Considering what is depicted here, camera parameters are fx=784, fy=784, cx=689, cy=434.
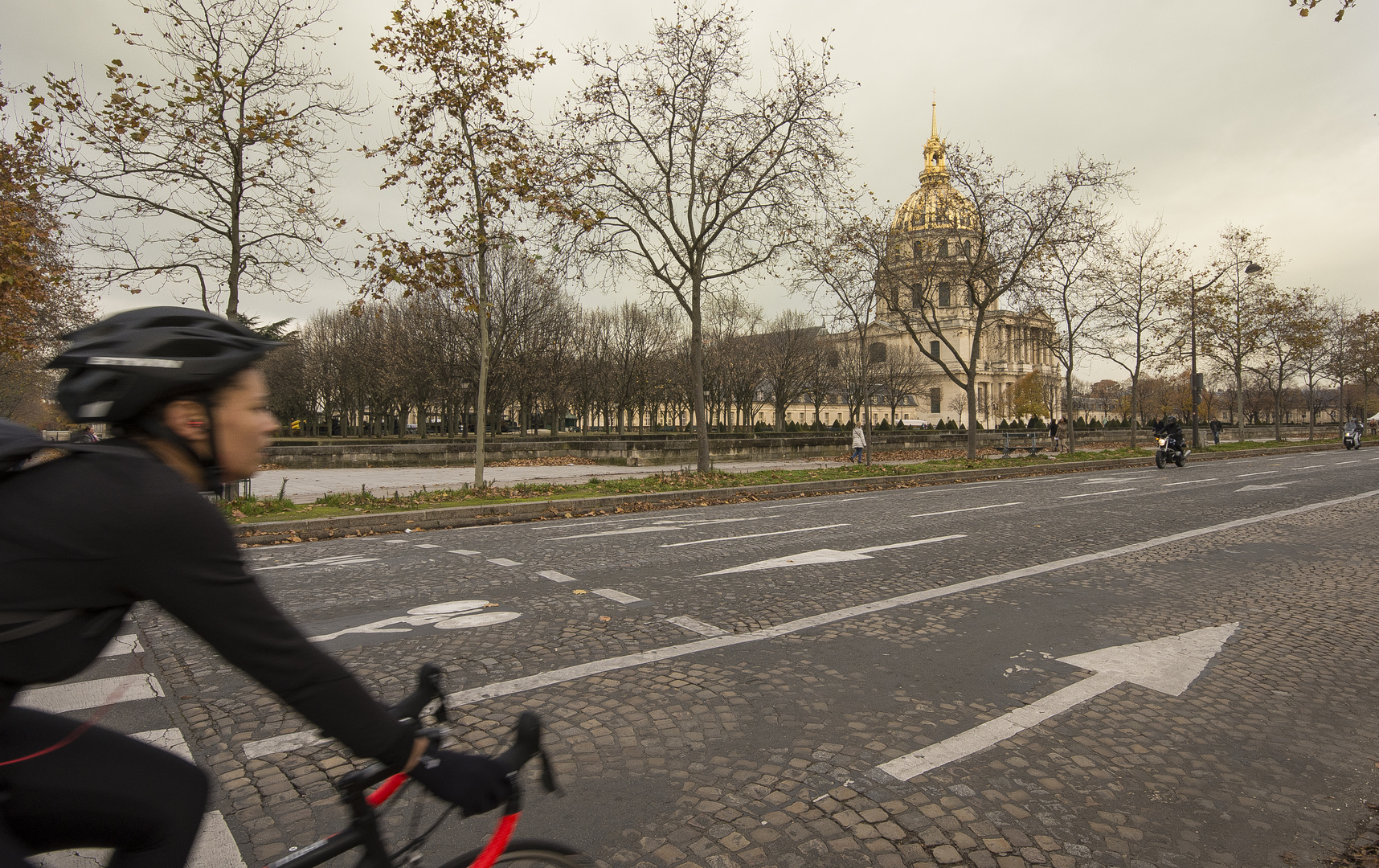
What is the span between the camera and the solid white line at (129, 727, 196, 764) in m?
3.68

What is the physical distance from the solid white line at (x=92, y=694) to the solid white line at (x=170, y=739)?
55 centimetres

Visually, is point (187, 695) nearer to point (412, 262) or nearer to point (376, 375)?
point (412, 262)

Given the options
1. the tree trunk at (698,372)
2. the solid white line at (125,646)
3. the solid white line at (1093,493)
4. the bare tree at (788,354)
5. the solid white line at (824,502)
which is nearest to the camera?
the solid white line at (125,646)

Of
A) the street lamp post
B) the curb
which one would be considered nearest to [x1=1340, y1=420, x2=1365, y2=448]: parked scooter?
the street lamp post

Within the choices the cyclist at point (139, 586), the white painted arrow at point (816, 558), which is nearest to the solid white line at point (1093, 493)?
the white painted arrow at point (816, 558)

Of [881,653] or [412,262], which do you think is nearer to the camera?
[881,653]

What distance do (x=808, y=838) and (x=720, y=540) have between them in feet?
24.1

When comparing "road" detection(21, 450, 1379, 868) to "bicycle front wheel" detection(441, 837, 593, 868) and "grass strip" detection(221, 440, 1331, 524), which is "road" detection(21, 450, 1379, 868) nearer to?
"bicycle front wheel" detection(441, 837, 593, 868)

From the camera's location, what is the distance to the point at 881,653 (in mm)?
5141

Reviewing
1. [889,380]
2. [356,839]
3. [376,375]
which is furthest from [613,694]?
[889,380]

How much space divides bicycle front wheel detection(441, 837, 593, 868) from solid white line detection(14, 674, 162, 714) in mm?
3581

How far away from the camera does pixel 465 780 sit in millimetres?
1539

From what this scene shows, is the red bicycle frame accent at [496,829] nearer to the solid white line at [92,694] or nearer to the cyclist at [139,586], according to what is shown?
the cyclist at [139,586]

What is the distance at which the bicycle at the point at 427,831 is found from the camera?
154cm
